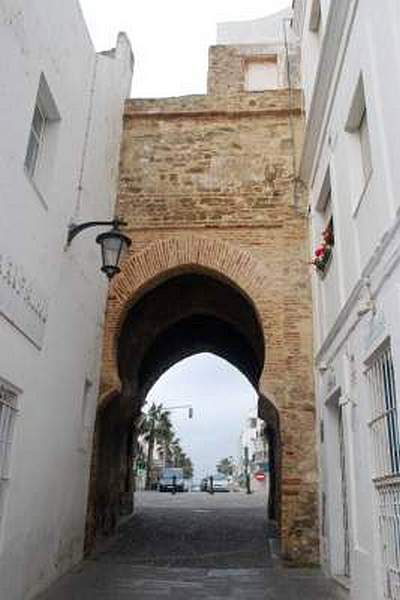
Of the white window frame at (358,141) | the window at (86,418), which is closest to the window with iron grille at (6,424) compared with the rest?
the window at (86,418)

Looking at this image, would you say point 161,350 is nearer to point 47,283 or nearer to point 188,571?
point 188,571

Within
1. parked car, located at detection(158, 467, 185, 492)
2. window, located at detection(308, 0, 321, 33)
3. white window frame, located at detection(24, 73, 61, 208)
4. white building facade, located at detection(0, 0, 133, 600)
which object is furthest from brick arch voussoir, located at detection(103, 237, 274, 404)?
parked car, located at detection(158, 467, 185, 492)

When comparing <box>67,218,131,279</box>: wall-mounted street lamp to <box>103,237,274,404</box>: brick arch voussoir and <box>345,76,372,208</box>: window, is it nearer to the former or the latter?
<box>345,76,372,208</box>: window

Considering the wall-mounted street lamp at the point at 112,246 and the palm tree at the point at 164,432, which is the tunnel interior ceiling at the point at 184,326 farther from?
the palm tree at the point at 164,432

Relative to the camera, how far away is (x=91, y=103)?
28.4ft

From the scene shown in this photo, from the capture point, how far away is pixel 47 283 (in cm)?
671

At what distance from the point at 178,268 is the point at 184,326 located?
436 cm

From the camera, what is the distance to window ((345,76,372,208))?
21.0 feet

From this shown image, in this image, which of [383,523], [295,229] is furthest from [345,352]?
[295,229]

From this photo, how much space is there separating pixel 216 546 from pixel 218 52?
30.2 ft

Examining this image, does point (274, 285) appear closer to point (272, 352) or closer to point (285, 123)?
point (272, 352)

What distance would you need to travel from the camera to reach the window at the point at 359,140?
21.0 ft

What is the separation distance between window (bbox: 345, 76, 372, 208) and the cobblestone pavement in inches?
176

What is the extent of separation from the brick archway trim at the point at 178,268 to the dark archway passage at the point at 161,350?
26cm
